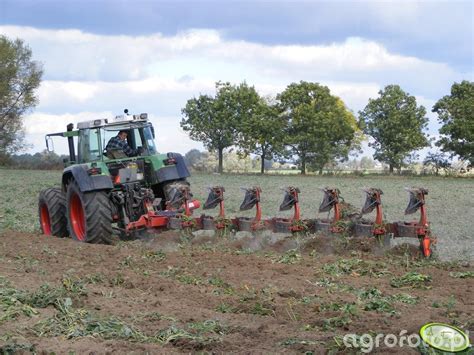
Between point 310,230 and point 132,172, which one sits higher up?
point 132,172

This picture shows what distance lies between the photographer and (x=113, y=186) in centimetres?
1251

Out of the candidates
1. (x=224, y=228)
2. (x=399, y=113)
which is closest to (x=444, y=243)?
(x=224, y=228)

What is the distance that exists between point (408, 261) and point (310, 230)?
196 centimetres

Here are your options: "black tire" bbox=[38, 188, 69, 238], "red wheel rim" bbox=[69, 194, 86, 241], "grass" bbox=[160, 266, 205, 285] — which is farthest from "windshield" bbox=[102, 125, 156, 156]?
"grass" bbox=[160, 266, 205, 285]

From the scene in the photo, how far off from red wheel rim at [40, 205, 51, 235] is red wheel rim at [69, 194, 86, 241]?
3.93ft

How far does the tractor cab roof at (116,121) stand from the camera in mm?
12820

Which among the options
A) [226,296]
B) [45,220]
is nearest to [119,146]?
[45,220]

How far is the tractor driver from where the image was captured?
12984 mm

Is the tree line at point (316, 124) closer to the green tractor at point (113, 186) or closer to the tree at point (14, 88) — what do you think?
the tree at point (14, 88)

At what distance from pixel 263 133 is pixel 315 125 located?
182 inches

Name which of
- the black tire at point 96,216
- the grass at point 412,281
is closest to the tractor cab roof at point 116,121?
the black tire at point 96,216

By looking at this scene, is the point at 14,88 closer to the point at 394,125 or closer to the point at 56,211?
the point at 394,125

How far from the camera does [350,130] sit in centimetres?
6100

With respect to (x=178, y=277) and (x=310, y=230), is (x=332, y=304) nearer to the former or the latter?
(x=178, y=277)
